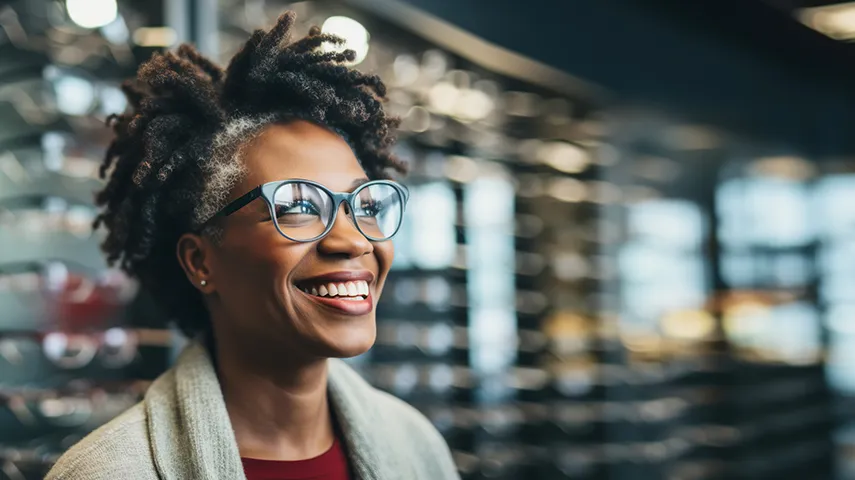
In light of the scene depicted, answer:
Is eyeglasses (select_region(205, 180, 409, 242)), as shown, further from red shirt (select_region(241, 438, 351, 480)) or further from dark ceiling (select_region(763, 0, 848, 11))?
dark ceiling (select_region(763, 0, 848, 11))

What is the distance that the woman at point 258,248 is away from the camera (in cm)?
153

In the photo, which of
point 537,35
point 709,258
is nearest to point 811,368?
point 709,258

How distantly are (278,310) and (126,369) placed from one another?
4.71 ft

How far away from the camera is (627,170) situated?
219 inches

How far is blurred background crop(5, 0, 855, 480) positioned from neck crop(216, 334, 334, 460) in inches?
34.6

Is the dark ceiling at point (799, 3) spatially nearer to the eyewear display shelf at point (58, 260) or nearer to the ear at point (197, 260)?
the eyewear display shelf at point (58, 260)

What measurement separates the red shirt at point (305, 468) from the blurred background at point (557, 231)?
1.00 m

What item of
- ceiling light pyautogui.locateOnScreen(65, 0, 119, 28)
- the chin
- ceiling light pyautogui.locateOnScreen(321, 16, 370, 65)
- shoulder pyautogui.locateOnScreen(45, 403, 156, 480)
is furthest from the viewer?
ceiling light pyautogui.locateOnScreen(321, 16, 370, 65)

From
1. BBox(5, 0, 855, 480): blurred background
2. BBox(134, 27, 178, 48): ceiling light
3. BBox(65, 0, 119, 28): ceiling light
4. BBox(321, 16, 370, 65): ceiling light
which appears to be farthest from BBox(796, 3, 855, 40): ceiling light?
BBox(65, 0, 119, 28): ceiling light

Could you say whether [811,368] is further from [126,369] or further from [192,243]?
[192,243]

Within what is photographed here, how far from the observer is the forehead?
1.58 m

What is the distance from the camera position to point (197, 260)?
168 centimetres

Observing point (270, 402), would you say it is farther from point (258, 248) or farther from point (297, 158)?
point (297, 158)

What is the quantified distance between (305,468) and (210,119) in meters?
0.70
